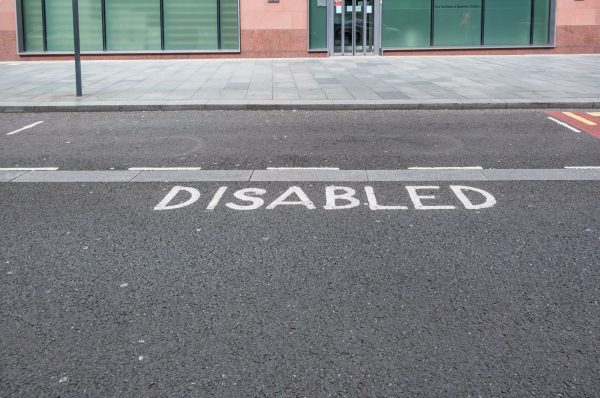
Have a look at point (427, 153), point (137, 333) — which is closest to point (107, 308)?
point (137, 333)

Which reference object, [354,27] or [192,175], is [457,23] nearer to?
[354,27]

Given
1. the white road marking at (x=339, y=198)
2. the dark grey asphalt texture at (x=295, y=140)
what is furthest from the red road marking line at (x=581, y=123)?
the white road marking at (x=339, y=198)

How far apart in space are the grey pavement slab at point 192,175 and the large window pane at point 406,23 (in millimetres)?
17677

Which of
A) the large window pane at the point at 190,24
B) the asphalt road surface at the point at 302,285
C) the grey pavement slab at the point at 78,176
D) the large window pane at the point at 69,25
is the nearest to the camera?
the asphalt road surface at the point at 302,285

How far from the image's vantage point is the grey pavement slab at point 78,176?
8.26 meters

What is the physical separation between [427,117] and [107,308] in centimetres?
914

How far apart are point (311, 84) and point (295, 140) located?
6389 millimetres

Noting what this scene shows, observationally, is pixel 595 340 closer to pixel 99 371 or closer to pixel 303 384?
pixel 303 384

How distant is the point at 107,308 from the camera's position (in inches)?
179

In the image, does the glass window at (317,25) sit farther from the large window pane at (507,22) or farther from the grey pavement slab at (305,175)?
the grey pavement slab at (305,175)

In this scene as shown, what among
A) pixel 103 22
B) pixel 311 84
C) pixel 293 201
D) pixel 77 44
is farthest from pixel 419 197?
pixel 103 22

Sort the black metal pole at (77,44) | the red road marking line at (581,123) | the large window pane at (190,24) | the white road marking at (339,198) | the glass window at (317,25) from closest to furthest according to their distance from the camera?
the white road marking at (339,198)
the red road marking line at (581,123)
the black metal pole at (77,44)
the large window pane at (190,24)
the glass window at (317,25)

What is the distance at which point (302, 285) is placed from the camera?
491cm

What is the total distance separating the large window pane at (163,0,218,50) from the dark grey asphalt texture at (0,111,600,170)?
11770 millimetres
